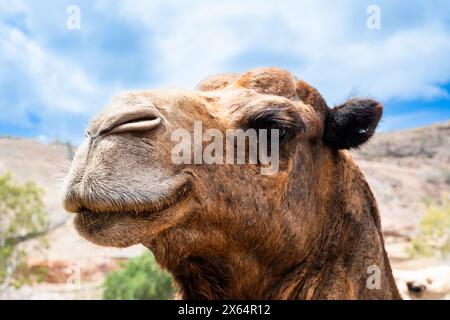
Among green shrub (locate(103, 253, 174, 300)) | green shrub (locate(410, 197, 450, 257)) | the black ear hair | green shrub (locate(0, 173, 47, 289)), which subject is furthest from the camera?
green shrub (locate(410, 197, 450, 257))

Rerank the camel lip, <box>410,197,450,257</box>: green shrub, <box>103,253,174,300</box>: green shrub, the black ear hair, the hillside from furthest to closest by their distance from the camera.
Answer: the hillside, <box>410,197,450,257</box>: green shrub, <box>103,253,174,300</box>: green shrub, the black ear hair, the camel lip

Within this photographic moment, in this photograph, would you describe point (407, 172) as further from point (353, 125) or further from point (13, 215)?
point (353, 125)

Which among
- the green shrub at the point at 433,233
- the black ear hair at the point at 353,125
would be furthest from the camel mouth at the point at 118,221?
the green shrub at the point at 433,233

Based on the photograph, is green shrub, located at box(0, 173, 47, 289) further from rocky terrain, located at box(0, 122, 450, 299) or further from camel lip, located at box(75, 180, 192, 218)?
camel lip, located at box(75, 180, 192, 218)

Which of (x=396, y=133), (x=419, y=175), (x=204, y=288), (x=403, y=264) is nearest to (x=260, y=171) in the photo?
(x=204, y=288)

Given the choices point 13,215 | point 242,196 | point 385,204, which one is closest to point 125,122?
point 242,196

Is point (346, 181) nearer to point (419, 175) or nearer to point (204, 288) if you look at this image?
point (204, 288)

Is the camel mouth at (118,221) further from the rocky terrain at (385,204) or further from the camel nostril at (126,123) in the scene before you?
the rocky terrain at (385,204)

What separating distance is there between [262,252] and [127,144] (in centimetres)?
147

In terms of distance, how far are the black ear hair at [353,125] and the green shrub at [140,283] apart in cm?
1879

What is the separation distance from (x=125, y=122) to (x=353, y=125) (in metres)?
2.18

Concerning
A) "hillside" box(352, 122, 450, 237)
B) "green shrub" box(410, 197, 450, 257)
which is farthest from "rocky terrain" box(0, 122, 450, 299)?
"green shrub" box(410, 197, 450, 257)

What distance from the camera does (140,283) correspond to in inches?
934

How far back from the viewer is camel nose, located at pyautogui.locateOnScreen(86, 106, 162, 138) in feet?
10.6
